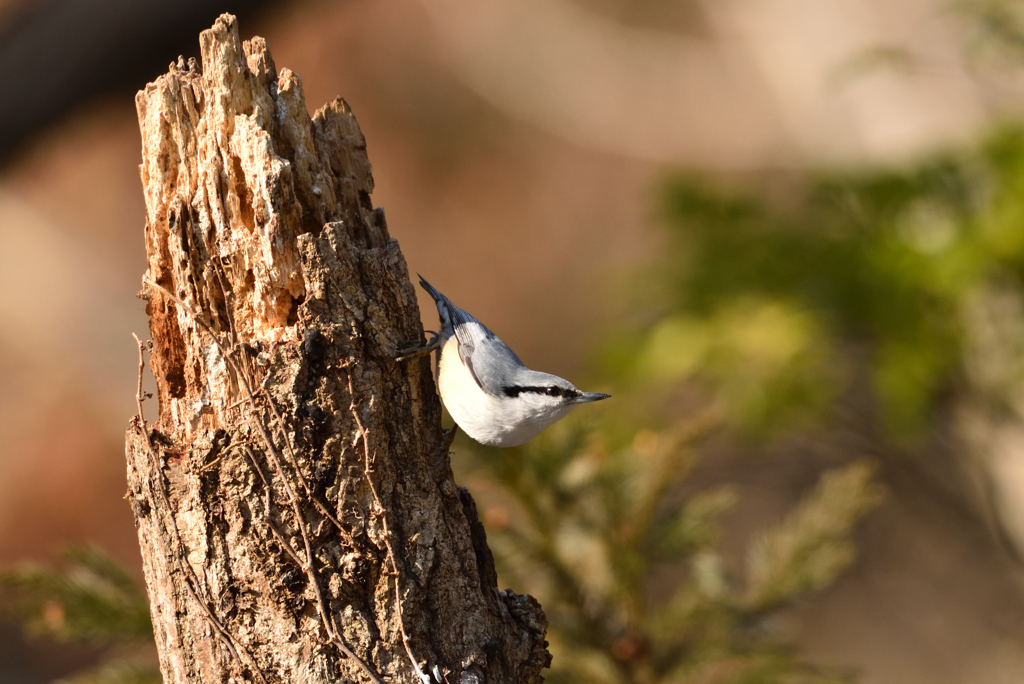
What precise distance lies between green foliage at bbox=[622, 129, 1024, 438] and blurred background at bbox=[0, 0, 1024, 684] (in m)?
0.02

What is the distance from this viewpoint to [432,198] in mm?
9266

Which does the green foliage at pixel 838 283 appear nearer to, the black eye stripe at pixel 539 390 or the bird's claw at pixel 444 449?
the black eye stripe at pixel 539 390

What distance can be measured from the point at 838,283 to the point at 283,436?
3.29 meters

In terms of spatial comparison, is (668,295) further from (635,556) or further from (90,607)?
(90,607)

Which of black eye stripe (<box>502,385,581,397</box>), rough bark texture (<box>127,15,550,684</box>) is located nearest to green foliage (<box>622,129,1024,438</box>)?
black eye stripe (<box>502,385,581,397</box>)

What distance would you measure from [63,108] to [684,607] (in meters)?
3.10

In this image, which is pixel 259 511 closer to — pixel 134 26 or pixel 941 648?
pixel 134 26

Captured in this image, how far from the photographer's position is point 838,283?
3893 millimetres

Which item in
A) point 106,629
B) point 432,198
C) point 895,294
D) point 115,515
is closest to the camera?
point 106,629

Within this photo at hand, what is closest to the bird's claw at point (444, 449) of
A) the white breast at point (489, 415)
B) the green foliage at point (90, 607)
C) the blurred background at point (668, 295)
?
the white breast at point (489, 415)

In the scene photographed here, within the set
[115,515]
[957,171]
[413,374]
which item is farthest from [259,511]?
[115,515]

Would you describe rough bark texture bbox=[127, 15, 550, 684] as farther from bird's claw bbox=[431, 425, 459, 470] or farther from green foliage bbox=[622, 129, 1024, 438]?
green foliage bbox=[622, 129, 1024, 438]

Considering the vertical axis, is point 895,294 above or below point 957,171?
below

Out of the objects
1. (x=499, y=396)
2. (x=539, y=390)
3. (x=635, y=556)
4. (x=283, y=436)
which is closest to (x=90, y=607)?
(x=283, y=436)
